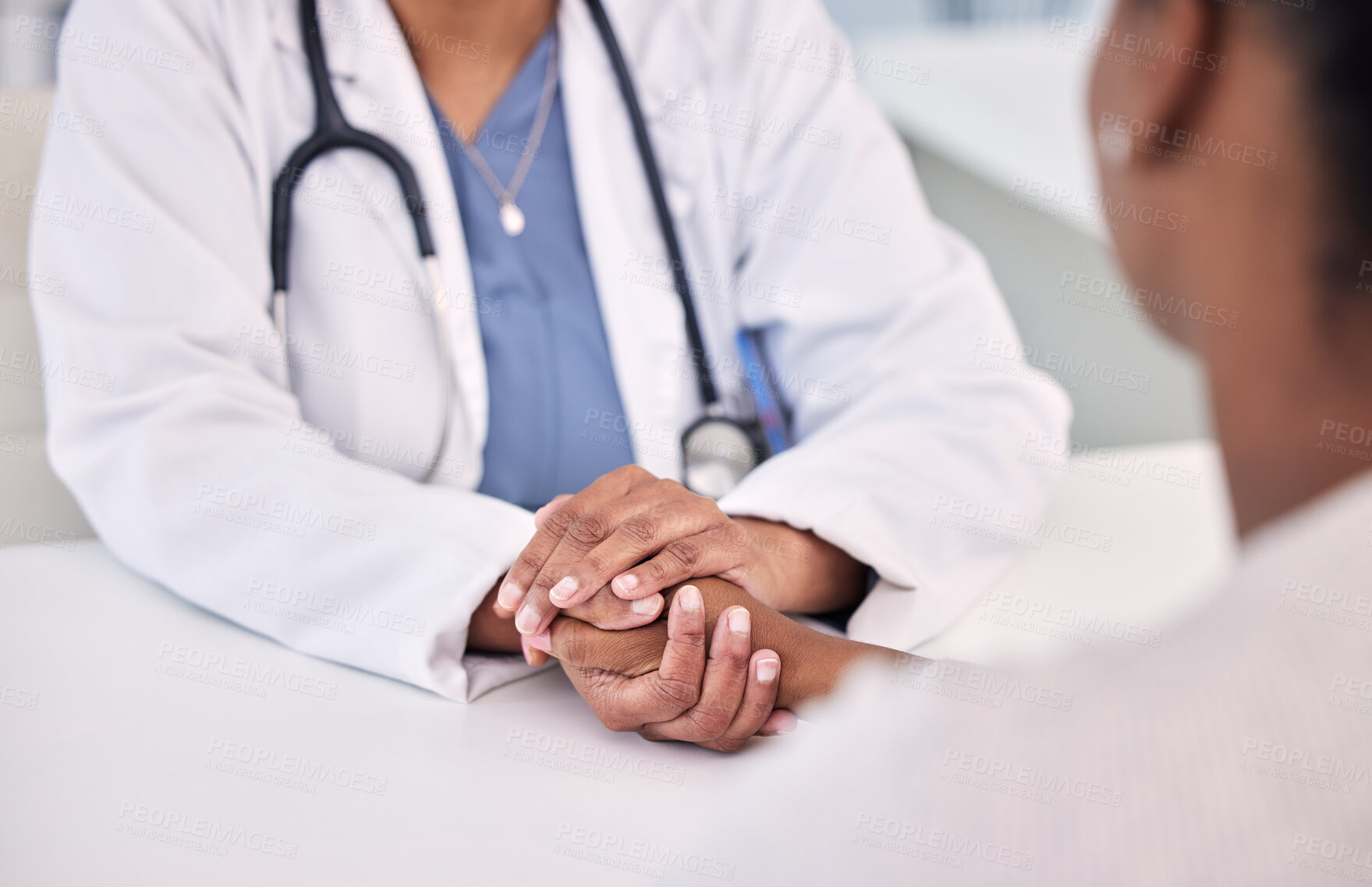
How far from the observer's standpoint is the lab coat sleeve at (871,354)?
31.7 inches

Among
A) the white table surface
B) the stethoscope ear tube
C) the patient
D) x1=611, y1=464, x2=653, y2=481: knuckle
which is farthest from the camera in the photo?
the stethoscope ear tube

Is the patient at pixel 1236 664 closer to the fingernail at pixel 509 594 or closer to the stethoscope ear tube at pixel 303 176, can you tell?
the fingernail at pixel 509 594

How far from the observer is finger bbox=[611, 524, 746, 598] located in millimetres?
667

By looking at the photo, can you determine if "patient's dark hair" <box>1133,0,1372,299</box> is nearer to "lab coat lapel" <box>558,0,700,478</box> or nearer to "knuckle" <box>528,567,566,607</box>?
"knuckle" <box>528,567,566,607</box>

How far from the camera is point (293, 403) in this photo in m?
0.85

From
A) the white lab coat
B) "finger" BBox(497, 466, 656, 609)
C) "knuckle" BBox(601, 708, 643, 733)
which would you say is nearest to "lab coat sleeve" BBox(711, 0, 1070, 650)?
the white lab coat

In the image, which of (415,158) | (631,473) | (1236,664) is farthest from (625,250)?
(1236,664)

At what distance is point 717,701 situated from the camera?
0.63 metres

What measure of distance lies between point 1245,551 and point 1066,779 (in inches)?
3.1

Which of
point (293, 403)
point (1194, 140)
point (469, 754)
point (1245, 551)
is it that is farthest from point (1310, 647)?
point (293, 403)

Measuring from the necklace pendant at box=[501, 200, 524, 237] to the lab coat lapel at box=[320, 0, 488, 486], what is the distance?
0.14 feet

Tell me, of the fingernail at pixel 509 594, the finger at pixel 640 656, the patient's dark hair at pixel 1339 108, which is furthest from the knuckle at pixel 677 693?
the patient's dark hair at pixel 1339 108

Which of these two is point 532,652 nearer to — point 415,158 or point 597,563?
point 597,563

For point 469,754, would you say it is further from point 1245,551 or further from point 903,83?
point 903,83
